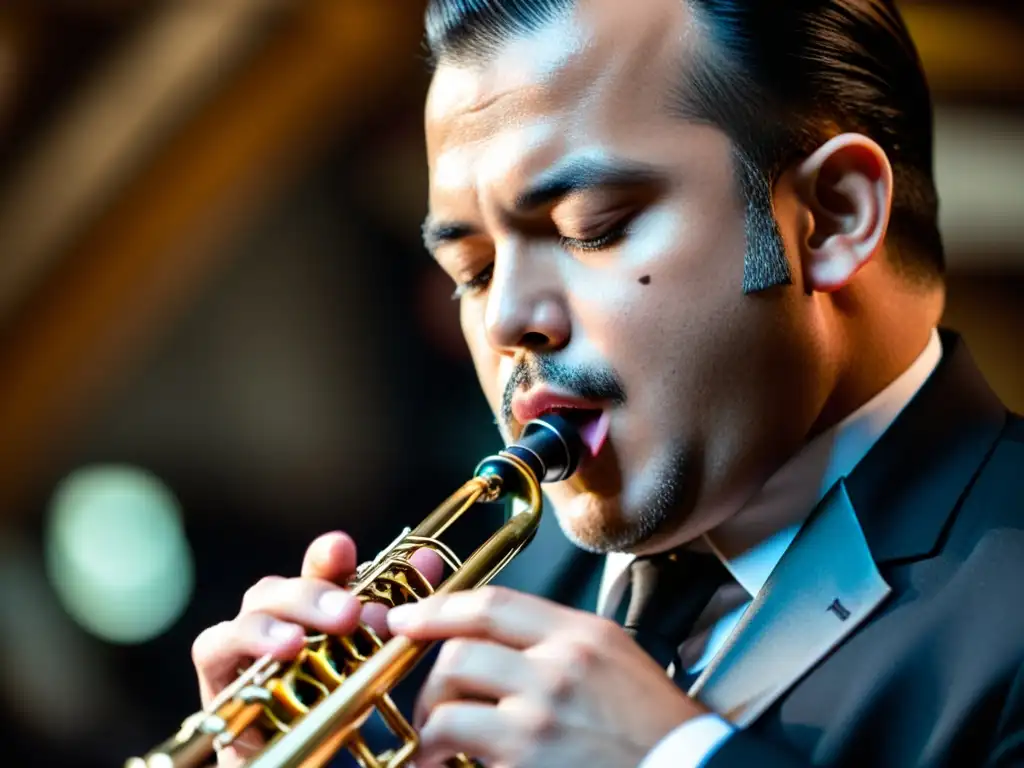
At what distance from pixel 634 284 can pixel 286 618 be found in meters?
0.43

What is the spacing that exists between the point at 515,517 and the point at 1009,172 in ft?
6.26

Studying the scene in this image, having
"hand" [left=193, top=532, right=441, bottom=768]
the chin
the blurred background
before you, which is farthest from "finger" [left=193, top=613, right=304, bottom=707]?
the blurred background

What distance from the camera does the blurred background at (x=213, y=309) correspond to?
2557 millimetres

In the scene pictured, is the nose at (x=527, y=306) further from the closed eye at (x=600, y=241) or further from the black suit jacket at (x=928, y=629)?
the black suit jacket at (x=928, y=629)

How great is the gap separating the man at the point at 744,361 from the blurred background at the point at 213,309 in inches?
53.5

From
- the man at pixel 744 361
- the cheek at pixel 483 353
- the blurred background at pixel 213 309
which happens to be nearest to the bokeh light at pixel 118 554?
the blurred background at pixel 213 309

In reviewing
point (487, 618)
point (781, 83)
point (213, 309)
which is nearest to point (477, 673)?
point (487, 618)

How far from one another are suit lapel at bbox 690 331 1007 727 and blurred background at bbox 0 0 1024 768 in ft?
4.57

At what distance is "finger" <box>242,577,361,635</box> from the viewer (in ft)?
3.09

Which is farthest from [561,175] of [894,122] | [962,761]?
[962,761]

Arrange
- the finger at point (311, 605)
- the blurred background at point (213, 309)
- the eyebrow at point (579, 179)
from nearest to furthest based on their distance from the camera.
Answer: the finger at point (311, 605) < the eyebrow at point (579, 179) < the blurred background at point (213, 309)

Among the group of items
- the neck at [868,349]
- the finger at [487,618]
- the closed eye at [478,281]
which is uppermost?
the closed eye at [478,281]

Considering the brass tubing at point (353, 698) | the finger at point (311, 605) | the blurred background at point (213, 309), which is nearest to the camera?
the brass tubing at point (353, 698)

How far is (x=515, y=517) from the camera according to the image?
1102 millimetres
